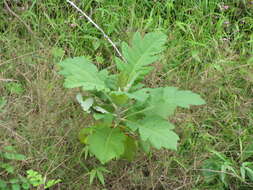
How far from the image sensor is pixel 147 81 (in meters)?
2.89

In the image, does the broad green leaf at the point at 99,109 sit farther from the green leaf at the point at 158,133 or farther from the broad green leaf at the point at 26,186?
the broad green leaf at the point at 26,186

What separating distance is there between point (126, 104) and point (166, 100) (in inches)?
10.0

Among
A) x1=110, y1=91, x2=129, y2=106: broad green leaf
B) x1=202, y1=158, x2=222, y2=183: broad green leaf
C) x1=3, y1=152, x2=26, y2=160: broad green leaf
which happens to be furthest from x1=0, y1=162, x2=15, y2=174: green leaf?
x1=202, y1=158, x2=222, y2=183: broad green leaf

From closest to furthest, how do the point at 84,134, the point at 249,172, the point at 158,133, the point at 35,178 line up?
the point at 35,178 < the point at 158,133 < the point at 84,134 < the point at 249,172

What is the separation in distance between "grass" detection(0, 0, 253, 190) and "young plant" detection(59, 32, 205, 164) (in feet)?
0.70

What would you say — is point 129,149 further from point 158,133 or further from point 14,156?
point 14,156

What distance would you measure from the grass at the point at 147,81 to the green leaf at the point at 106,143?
0.88ft

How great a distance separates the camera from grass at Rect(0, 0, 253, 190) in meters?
2.44

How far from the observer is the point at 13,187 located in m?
2.10

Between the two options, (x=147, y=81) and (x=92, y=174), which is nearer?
(x=92, y=174)

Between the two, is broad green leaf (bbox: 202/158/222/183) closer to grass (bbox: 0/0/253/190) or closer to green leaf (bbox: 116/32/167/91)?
grass (bbox: 0/0/253/190)

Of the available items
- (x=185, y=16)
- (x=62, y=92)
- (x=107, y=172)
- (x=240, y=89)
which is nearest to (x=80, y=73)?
(x=62, y=92)

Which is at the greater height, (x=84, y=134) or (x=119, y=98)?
(x=119, y=98)

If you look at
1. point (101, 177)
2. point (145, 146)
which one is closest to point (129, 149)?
point (145, 146)
